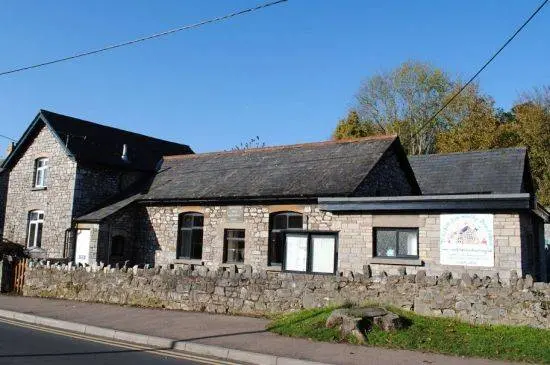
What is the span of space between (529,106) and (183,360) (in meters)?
36.3

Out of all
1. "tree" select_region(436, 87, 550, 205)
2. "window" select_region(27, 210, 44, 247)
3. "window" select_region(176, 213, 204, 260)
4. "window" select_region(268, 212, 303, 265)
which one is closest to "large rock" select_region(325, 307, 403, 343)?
"window" select_region(268, 212, 303, 265)

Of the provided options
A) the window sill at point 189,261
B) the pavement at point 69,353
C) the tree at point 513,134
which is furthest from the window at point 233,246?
the tree at point 513,134

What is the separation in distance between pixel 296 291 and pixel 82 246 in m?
13.1

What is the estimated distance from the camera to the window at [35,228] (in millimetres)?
25109

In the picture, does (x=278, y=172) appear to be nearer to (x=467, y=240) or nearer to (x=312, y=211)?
(x=312, y=211)

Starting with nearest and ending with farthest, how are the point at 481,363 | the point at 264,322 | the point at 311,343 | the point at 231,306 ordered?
the point at 481,363 < the point at 311,343 < the point at 264,322 < the point at 231,306

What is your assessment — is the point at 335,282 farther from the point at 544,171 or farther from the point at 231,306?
the point at 544,171

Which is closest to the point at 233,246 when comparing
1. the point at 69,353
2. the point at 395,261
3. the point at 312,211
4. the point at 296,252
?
the point at 312,211

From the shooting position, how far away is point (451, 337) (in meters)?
9.95

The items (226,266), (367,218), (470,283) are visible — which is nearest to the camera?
(470,283)

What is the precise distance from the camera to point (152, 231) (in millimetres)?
22062

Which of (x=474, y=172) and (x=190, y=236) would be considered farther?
(x=474, y=172)

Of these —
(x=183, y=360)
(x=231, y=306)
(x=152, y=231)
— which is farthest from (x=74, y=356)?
(x=152, y=231)

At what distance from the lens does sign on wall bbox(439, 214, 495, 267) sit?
1348 cm
